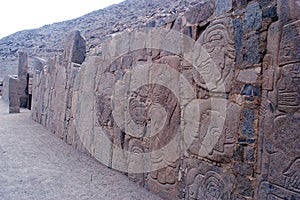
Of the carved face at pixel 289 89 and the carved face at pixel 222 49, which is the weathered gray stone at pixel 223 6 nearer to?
the carved face at pixel 222 49

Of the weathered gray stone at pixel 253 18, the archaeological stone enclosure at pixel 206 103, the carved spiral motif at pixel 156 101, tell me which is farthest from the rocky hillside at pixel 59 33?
the weathered gray stone at pixel 253 18

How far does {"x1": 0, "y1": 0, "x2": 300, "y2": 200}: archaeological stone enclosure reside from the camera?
1.62 m

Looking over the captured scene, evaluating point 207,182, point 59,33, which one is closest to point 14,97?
point 207,182

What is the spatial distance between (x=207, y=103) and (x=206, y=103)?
0.05ft

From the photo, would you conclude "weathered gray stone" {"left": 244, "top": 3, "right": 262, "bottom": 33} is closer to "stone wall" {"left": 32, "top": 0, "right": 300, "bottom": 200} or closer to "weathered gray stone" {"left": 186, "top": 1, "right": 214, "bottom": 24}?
"stone wall" {"left": 32, "top": 0, "right": 300, "bottom": 200}

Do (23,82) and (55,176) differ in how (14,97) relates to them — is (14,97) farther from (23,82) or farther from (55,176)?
(55,176)

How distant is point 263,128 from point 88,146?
2.91 metres

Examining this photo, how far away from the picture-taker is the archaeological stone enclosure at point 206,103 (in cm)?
162

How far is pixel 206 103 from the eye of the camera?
2197 millimetres

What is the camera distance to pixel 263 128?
5.68 ft

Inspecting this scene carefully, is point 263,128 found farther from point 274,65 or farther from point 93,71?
point 93,71

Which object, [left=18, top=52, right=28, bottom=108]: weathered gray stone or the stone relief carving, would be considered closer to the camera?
the stone relief carving

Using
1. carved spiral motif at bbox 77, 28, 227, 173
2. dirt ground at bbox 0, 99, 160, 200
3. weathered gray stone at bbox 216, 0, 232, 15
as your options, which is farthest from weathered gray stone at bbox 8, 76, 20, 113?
weathered gray stone at bbox 216, 0, 232, 15

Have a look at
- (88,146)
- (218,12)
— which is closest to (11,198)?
(88,146)
